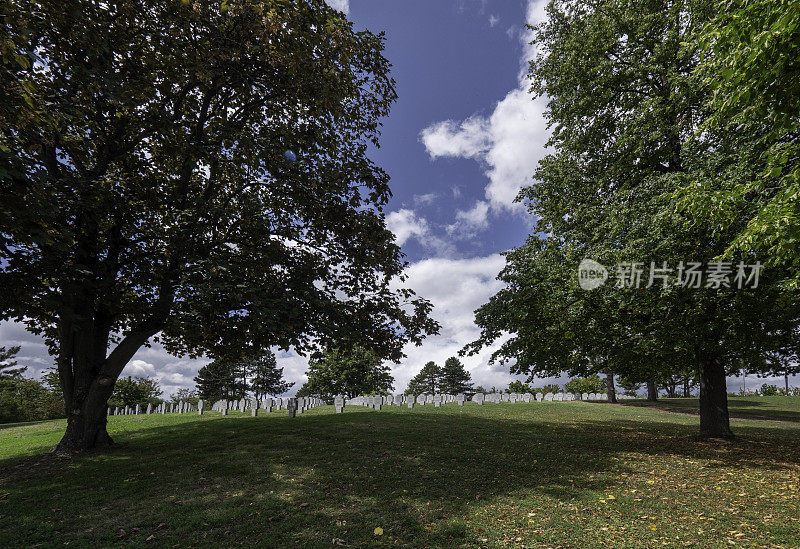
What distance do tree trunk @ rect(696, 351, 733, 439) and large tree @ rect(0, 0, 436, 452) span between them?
33.3ft

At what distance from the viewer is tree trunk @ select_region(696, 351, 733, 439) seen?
42.3 feet

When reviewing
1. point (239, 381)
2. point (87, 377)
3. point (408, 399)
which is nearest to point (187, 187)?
point (87, 377)

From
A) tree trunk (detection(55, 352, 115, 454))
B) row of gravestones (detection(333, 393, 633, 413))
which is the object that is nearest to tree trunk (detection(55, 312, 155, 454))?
tree trunk (detection(55, 352, 115, 454))

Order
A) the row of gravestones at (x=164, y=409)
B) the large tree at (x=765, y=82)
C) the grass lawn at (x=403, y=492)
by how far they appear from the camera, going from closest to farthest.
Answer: the grass lawn at (x=403, y=492)
the large tree at (x=765, y=82)
the row of gravestones at (x=164, y=409)

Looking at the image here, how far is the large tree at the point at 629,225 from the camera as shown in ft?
34.2

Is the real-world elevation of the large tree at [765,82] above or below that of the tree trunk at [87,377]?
above

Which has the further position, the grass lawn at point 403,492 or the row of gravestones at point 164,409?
the row of gravestones at point 164,409

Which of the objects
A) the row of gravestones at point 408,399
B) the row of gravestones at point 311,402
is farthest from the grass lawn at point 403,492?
the row of gravestones at point 408,399

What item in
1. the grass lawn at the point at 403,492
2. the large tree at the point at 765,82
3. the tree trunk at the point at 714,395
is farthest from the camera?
the tree trunk at the point at 714,395

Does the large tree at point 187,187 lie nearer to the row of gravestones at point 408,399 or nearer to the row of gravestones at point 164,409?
the row of gravestones at point 408,399

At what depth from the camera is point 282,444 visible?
1115cm

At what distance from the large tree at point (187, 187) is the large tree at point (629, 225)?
17.3 ft

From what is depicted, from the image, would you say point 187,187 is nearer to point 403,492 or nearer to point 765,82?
point 403,492

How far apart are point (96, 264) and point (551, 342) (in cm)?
1537
